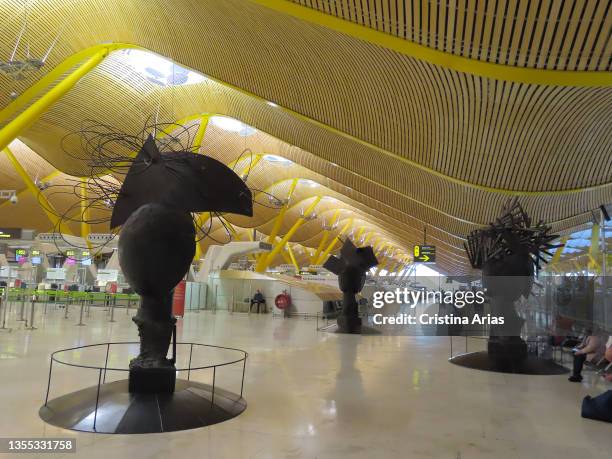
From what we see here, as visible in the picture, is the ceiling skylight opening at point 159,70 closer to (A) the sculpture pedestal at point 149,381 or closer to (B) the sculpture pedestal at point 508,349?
(B) the sculpture pedestal at point 508,349

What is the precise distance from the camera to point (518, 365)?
10.2 metres

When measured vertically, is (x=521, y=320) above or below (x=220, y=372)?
above

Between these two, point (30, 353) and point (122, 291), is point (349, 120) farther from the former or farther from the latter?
point (122, 291)

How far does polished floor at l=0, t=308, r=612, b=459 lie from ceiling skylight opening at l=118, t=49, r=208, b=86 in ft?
53.3

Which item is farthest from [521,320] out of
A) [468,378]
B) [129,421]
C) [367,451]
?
[129,421]

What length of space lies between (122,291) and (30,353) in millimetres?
14571

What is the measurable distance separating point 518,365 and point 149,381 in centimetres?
749

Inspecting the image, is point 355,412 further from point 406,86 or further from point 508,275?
point 406,86

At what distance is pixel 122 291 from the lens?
79.9ft

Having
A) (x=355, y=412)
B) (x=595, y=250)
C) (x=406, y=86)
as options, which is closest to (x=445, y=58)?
(x=406, y=86)

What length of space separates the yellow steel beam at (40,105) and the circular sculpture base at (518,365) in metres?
16.6

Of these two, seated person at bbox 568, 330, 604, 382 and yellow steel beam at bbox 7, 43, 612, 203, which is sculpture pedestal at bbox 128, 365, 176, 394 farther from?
seated person at bbox 568, 330, 604, 382

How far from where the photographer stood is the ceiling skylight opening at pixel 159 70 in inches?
955

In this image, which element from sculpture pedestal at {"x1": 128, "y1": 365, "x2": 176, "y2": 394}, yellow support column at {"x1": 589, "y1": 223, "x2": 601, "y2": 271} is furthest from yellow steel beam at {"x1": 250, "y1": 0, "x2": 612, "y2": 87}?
sculpture pedestal at {"x1": 128, "y1": 365, "x2": 176, "y2": 394}
